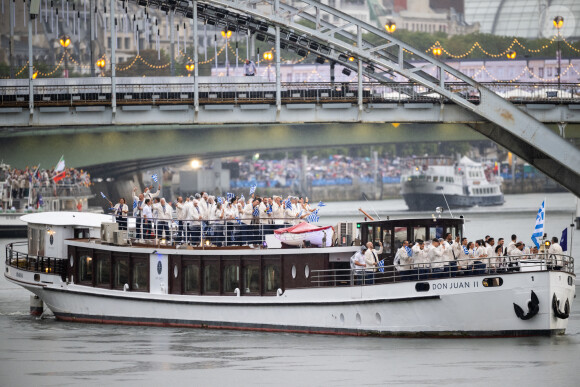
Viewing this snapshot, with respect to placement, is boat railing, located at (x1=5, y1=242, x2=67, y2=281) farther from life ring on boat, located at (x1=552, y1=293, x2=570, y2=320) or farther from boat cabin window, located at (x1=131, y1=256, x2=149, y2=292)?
life ring on boat, located at (x1=552, y1=293, x2=570, y2=320)

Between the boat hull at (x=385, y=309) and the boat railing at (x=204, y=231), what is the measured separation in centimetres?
192

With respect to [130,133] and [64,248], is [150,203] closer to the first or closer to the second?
[64,248]

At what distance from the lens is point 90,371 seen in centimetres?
3148

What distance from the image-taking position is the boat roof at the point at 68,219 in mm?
41125

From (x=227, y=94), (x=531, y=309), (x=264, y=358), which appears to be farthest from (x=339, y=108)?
(x=264, y=358)

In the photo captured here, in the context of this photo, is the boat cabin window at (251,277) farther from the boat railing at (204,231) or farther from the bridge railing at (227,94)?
the bridge railing at (227,94)

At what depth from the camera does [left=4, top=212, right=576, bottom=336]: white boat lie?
33.7m

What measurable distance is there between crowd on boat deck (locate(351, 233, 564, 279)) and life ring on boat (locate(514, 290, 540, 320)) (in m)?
1.00

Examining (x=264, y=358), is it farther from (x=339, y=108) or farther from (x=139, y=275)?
(x=339, y=108)

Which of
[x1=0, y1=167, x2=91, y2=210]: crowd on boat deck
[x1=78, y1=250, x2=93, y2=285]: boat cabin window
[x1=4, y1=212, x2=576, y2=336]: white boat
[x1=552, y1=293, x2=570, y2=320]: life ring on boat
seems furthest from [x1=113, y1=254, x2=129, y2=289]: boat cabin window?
[x1=0, y1=167, x2=91, y2=210]: crowd on boat deck

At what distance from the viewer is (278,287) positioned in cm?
3675

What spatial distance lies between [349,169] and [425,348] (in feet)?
375

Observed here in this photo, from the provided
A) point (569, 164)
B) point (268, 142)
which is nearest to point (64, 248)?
point (569, 164)

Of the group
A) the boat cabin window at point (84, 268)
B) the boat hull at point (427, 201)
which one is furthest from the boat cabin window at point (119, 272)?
the boat hull at point (427, 201)
